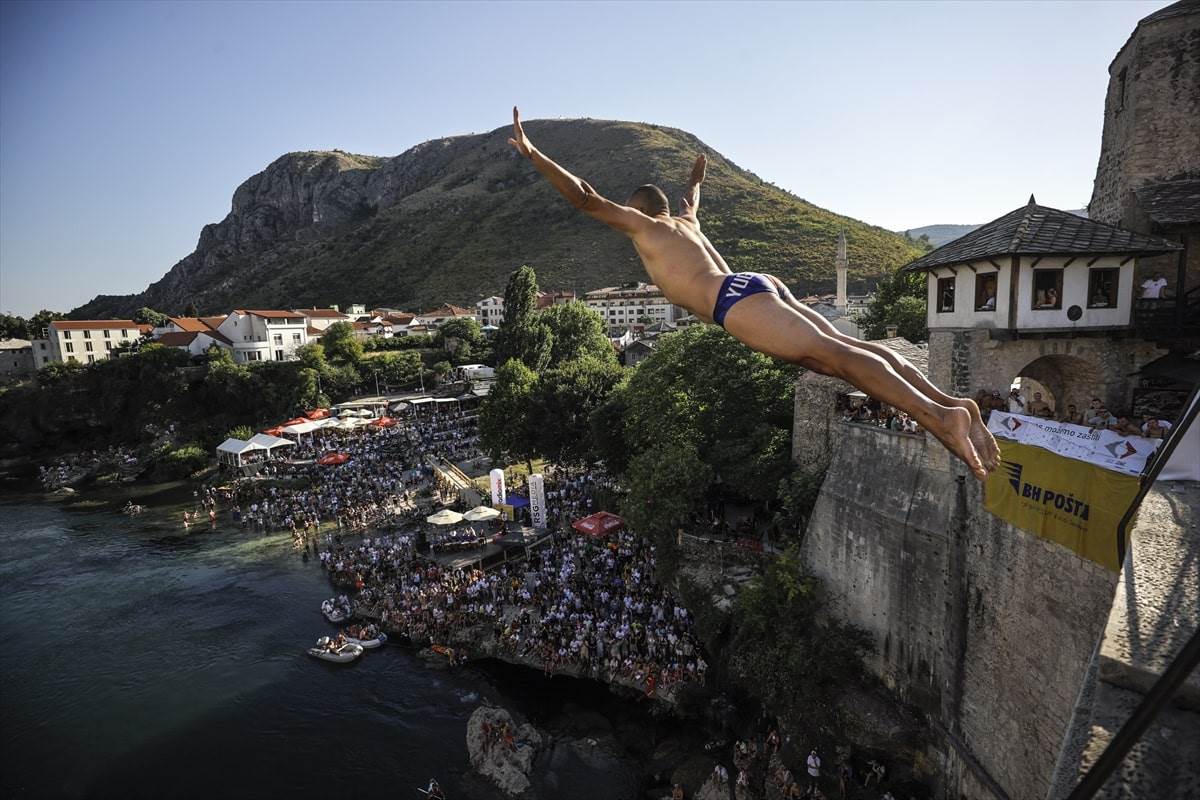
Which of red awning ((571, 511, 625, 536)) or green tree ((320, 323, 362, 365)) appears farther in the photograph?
green tree ((320, 323, 362, 365))

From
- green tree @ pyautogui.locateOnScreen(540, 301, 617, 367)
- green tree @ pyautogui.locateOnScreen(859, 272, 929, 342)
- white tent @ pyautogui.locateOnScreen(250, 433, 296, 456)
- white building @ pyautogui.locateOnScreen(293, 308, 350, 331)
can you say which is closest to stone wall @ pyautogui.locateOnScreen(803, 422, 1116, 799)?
green tree @ pyautogui.locateOnScreen(859, 272, 929, 342)

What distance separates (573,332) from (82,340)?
61.3m

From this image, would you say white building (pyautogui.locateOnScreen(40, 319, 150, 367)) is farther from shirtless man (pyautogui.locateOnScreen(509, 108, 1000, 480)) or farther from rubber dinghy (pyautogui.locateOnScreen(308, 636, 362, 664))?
shirtless man (pyautogui.locateOnScreen(509, 108, 1000, 480))

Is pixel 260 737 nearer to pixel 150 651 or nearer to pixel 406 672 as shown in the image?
pixel 406 672

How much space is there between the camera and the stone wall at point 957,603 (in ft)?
29.8

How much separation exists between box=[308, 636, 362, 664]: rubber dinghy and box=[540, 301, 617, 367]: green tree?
3273 centimetres

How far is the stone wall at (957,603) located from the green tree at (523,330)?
3616 centimetres

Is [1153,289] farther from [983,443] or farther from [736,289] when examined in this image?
[736,289]

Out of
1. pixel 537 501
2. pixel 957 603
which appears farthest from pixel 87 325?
pixel 957 603

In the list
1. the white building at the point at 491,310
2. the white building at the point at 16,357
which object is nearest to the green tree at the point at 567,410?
the white building at the point at 491,310

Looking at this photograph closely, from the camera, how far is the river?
617 inches

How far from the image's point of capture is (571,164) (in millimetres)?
134500

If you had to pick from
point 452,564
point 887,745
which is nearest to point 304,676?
point 452,564

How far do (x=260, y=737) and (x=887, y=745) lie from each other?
1623cm
